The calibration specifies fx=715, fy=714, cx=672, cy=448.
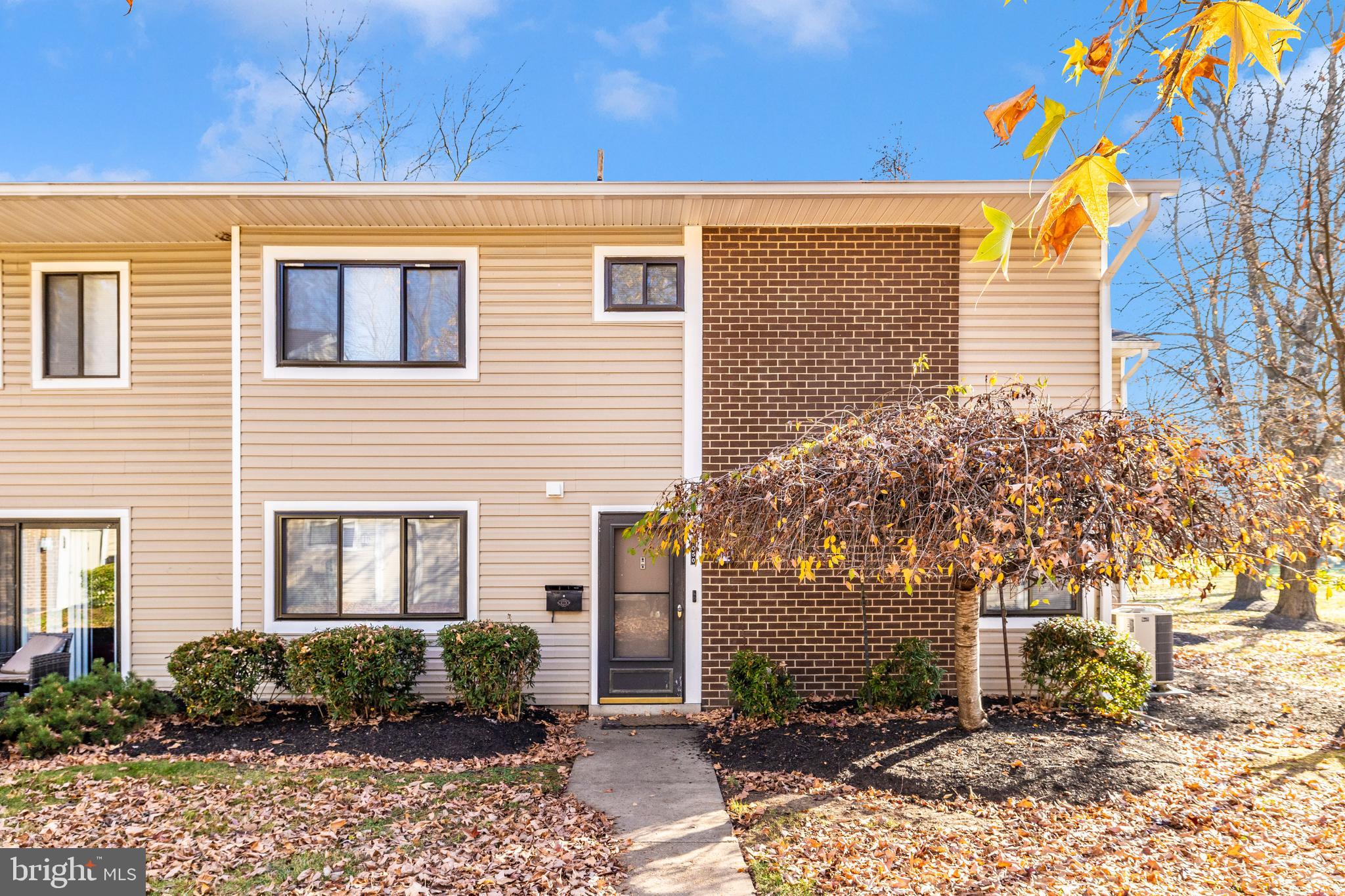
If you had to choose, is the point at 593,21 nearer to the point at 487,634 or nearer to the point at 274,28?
the point at 274,28

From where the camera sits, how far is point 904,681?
21.0ft

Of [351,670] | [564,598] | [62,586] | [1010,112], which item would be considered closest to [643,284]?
[564,598]

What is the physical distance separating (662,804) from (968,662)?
8.94 feet

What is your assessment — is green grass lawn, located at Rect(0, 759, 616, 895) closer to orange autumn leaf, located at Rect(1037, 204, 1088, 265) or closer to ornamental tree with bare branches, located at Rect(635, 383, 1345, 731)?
ornamental tree with bare branches, located at Rect(635, 383, 1345, 731)

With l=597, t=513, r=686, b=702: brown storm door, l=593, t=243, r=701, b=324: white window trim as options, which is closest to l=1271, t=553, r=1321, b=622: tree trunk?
l=597, t=513, r=686, b=702: brown storm door

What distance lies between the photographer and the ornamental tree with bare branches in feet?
14.3

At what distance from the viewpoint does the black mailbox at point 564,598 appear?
6.84m

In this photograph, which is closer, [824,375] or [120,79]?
[824,375]

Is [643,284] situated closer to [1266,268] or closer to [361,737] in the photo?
[361,737]

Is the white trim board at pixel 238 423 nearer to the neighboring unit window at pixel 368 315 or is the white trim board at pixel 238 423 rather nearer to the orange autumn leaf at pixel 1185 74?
the neighboring unit window at pixel 368 315

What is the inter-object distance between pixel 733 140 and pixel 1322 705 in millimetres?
16542

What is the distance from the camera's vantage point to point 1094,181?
1357 mm

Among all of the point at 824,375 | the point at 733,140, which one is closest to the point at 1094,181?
the point at 824,375

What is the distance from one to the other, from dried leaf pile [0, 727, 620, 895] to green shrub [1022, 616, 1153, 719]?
169 inches
